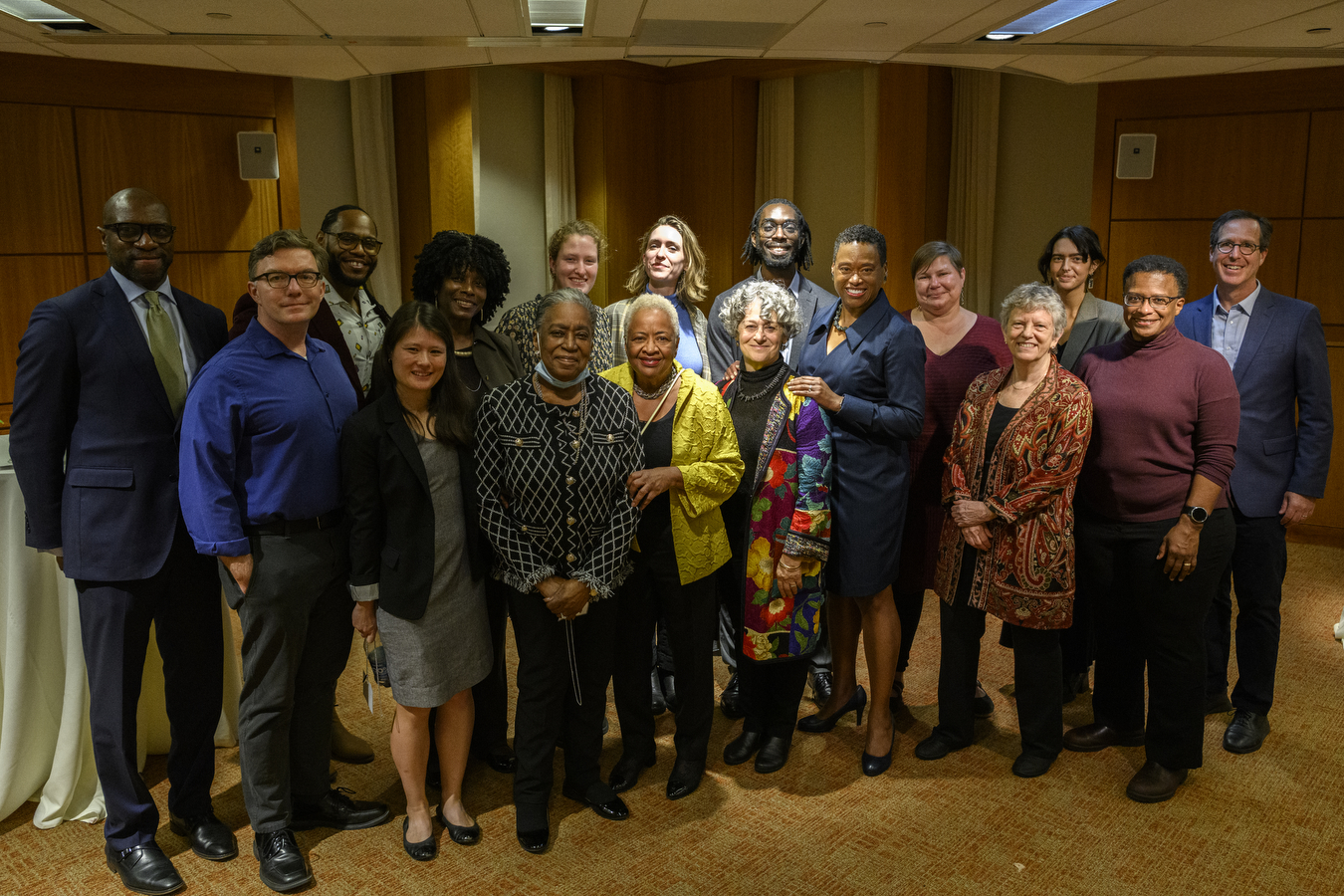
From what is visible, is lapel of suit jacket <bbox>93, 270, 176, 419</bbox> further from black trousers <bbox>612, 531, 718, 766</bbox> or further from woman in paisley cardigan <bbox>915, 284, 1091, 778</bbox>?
woman in paisley cardigan <bbox>915, 284, 1091, 778</bbox>

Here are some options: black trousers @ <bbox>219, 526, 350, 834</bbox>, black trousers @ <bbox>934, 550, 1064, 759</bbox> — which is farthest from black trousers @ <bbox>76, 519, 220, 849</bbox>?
black trousers @ <bbox>934, 550, 1064, 759</bbox>

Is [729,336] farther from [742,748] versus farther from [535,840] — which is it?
[535,840]

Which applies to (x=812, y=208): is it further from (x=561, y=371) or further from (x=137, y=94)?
(x=561, y=371)

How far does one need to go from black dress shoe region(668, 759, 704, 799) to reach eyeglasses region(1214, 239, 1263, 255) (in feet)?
8.42

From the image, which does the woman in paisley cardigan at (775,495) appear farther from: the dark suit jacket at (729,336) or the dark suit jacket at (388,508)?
the dark suit jacket at (388,508)

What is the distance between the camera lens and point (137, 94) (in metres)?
4.82

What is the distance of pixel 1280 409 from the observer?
3324 millimetres

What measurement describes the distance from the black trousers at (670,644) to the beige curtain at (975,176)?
489 cm

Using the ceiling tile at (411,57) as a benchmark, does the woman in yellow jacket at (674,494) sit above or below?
below

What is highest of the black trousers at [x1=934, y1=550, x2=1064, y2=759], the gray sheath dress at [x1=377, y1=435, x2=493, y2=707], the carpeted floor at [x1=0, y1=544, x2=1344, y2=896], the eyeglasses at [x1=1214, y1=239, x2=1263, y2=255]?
the eyeglasses at [x1=1214, y1=239, x2=1263, y2=255]

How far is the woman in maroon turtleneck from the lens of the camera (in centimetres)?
292

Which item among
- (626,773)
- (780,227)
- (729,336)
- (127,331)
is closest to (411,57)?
(780,227)

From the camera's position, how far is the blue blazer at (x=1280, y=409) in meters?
3.29

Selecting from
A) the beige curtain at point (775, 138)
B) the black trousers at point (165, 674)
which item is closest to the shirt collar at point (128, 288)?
the black trousers at point (165, 674)
